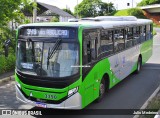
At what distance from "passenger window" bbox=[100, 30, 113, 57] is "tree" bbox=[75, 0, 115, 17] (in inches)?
3324

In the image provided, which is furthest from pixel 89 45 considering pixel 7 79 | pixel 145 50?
pixel 145 50

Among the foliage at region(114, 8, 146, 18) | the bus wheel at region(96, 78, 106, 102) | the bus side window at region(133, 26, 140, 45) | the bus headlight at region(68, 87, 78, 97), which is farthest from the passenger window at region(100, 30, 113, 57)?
the foliage at region(114, 8, 146, 18)

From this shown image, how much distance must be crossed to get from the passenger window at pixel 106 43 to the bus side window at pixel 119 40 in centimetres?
44

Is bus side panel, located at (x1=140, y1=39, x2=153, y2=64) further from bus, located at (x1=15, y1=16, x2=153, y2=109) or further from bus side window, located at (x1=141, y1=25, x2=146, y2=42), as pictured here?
bus, located at (x1=15, y1=16, x2=153, y2=109)

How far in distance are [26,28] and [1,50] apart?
7422mm

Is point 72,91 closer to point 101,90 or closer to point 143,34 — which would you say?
point 101,90

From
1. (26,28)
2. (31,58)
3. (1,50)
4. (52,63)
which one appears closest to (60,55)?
(52,63)

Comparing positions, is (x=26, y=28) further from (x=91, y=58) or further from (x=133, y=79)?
(x=133, y=79)

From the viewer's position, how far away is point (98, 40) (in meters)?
8.73

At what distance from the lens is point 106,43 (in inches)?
373

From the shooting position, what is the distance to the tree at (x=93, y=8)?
93562 millimetres

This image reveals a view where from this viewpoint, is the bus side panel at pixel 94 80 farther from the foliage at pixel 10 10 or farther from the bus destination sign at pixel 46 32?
the foliage at pixel 10 10

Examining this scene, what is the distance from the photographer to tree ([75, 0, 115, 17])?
93.6m

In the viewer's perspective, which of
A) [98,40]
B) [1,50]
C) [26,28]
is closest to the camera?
[26,28]
